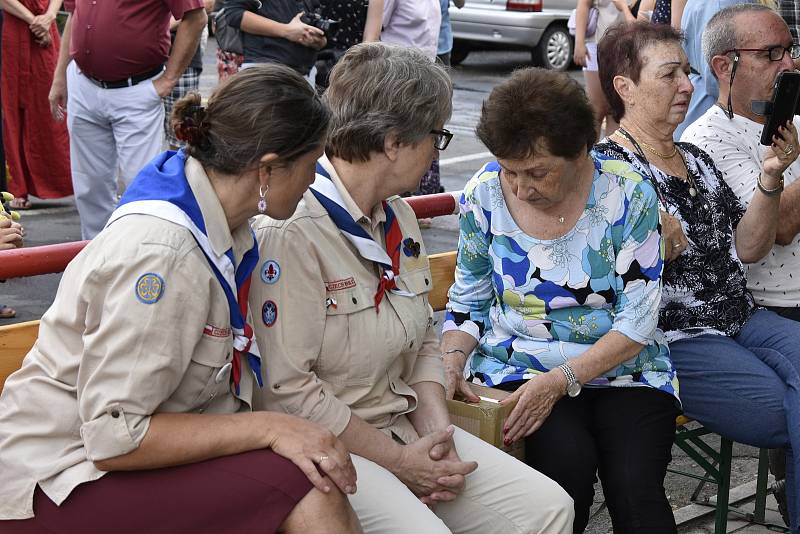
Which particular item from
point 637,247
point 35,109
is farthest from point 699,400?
point 35,109

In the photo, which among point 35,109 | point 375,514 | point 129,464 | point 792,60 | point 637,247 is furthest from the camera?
point 35,109

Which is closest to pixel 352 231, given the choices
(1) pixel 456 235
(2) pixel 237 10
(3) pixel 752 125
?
(3) pixel 752 125

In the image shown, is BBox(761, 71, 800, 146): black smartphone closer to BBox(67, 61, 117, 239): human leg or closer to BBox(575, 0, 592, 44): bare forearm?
BBox(67, 61, 117, 239): human leg

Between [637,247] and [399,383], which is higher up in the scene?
[637,247]

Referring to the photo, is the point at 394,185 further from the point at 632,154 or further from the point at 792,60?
the point at 792,60

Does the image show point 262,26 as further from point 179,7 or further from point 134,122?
point 134,122

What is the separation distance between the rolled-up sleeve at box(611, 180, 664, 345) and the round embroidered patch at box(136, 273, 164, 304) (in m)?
1.58


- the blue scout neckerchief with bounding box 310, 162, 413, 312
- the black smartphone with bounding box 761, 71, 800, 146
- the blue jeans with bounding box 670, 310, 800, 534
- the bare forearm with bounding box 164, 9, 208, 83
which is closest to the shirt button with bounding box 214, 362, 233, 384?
the blue scout neckerchief with bounding box 310, 162, 413, 312

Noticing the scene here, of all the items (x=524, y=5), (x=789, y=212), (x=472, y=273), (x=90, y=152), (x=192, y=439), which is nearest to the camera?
(x=192, y=439)

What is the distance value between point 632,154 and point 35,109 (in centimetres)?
583

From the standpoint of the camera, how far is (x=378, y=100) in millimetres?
2926

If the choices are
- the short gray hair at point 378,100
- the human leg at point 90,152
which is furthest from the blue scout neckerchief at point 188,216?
the human leg at point 90,152

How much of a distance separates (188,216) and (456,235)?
6.02 meters

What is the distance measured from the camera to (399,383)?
10.1 ft
